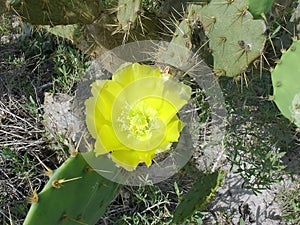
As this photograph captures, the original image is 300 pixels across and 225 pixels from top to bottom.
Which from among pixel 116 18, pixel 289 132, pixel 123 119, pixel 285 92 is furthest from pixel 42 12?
pixel 289 132

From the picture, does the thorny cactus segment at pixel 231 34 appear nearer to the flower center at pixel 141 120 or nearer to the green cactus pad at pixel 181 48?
the green cactus pad at pixel 181 48

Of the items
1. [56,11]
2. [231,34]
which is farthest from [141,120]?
[56,11]

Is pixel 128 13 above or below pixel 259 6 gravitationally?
below

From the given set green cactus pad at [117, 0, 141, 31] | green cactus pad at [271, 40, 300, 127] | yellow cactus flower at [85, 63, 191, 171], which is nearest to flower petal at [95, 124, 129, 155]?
yellow cactus flower at [85, 63, 191, 171]

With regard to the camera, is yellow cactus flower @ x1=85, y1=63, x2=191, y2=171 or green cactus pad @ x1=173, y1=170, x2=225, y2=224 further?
green cactus pad @ x1=173, y1=170, x2=225, y2=224

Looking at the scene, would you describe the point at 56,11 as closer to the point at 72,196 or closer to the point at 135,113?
the point at 135,113

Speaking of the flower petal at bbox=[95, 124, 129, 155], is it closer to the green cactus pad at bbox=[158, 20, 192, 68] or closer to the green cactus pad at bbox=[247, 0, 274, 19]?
the green cactus pad at bbox=[158, 20, 192, 68]

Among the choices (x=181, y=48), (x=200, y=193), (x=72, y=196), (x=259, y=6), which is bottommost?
(x=200, y=193)
